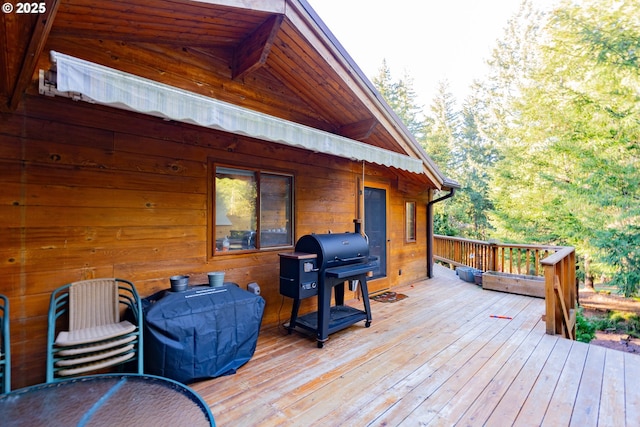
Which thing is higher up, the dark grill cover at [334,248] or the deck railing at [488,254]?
the dark grill cover at [334,248]

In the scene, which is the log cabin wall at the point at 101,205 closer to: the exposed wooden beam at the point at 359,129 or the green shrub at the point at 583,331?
the exposed wooden beam at the point at 359,129

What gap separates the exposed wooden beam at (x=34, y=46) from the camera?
55.6 inches

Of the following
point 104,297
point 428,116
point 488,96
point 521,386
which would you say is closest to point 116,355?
point 104,297

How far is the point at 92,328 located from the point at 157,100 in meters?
1.86

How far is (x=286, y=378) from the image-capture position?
2.66 meters

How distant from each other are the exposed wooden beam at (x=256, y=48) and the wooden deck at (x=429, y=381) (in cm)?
313

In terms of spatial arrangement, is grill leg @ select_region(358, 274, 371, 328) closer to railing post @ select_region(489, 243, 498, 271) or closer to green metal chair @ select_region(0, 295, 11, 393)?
green metal chair @ select_region(0, 295, 11, 393)

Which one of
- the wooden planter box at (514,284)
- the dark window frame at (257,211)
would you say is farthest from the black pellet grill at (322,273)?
the wooden planter box at (514,284)

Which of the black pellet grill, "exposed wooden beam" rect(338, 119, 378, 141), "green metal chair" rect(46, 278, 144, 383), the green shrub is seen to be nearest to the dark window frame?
the black pellet grill

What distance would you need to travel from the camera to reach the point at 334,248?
11.7ft

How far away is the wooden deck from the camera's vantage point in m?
2.13

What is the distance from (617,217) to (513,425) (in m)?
6.76

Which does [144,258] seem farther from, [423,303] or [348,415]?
[423,303]

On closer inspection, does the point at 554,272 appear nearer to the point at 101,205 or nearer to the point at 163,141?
the point at 163,141
